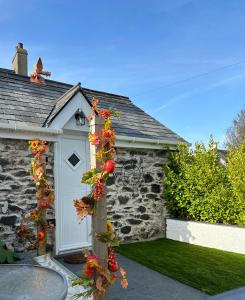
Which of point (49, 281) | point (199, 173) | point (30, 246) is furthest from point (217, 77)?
point (49, 281)

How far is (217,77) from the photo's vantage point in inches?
647

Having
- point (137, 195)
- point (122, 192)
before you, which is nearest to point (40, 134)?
point (122, 192)

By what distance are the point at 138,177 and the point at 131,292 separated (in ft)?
13.6

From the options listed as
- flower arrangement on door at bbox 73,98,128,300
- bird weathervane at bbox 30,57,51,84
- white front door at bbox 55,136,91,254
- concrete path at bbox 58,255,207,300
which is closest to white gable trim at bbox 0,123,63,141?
white front door at bbox 55,136,91,254

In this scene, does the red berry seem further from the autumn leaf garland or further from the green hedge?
the green hedge

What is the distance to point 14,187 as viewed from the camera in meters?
6.62

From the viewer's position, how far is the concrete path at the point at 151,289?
4.63 meters

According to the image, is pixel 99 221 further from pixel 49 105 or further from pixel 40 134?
pixel 49 105

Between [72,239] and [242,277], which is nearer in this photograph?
[242,277]

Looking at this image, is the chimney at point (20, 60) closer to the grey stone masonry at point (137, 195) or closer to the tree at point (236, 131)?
the grey stone masonry at point (137, 195)

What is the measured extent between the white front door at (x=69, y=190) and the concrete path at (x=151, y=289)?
1.41 metres

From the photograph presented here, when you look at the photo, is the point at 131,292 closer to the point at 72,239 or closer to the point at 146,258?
the point at 146,258

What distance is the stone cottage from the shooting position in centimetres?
664

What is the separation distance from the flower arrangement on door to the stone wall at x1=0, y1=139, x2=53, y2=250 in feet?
11.9
